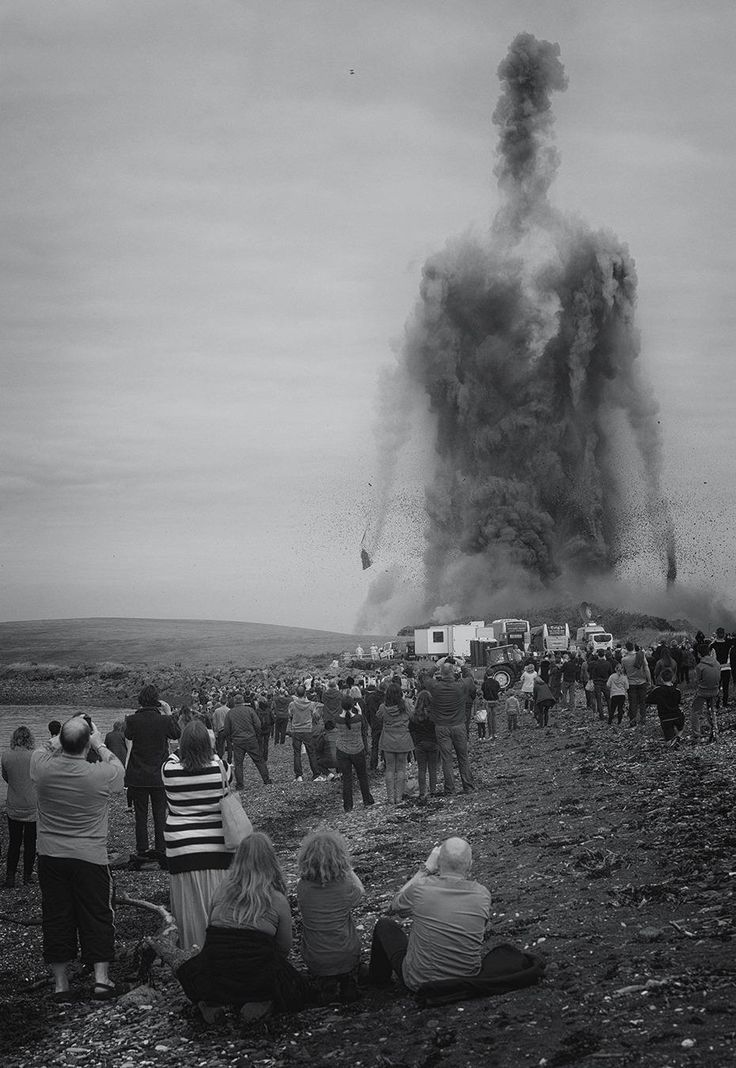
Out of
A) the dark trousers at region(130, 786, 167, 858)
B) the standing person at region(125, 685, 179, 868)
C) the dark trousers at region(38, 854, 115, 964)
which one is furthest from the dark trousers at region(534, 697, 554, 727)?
the dark trousers at region(38, 854, 115, 964)

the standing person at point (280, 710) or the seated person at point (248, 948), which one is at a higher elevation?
the seated person at point (248, 948)

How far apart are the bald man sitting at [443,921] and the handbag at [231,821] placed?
1.35 metres

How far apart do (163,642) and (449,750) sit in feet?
440

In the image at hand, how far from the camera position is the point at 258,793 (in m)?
23.1

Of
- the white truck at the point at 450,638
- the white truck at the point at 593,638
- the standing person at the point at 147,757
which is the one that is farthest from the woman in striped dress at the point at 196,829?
the white truck at the point at 450,638

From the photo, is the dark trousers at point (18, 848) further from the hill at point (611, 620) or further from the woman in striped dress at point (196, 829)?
the hill at point (611, 620)

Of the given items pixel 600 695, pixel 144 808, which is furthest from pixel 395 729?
pixel 600 695

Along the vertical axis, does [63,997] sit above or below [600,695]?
below

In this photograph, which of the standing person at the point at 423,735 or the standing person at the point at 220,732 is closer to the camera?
the standing person at the point at 423,735

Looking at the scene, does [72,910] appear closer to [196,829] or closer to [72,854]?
[72,854]

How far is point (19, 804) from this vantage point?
13539 millimetres

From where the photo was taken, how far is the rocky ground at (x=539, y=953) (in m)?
6.73

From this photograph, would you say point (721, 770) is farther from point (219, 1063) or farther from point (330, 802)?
point (219, 1063)

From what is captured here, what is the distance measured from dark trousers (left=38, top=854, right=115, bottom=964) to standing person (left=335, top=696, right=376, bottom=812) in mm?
9286
